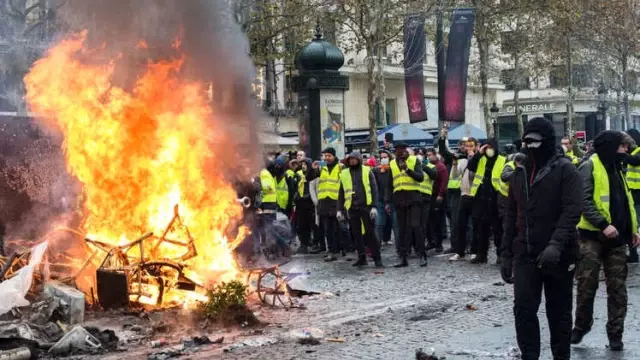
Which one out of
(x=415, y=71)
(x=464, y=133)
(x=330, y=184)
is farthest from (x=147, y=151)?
(x=464, y=133)

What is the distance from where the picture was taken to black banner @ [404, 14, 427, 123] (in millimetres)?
25652

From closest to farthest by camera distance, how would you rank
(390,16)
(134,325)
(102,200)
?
(134,325), (102,200), (390,16)

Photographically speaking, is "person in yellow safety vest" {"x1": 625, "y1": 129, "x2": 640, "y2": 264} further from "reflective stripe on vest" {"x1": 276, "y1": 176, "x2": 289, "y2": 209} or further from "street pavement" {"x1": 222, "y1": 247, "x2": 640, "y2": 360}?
"reflective stripe on vest" {"x1": 276, "y1": 176, "x2": 289, "y2": 209}

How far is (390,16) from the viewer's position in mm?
28844

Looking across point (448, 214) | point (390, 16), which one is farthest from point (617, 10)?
point (448, 214)

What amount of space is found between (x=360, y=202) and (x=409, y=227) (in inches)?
33.8

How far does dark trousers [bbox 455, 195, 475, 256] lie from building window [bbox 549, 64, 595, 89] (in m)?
31.2

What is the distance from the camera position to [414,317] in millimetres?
8305

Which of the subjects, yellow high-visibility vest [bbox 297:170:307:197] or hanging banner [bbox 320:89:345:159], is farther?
hanging banner [bbox 320:89:345:159]

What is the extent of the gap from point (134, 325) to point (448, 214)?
8469 millimetres

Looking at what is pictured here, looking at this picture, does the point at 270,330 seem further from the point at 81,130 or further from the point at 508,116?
the point at 508,116

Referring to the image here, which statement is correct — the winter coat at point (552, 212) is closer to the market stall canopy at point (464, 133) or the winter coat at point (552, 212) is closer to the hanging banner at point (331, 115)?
the hanging banner at point (331, 115)

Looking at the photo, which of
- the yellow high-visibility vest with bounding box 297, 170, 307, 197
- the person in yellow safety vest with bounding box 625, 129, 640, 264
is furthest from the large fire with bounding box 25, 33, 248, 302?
the person in yellow safety vest with bounding box 625, 129, 640, 264

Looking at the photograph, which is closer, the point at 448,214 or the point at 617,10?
the point at 448,214
